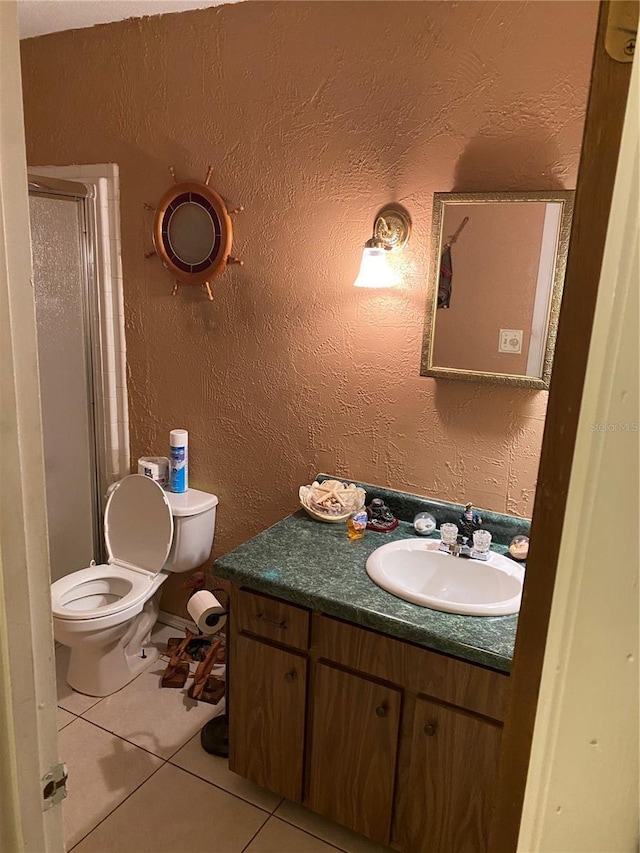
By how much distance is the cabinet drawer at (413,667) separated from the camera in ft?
5.21

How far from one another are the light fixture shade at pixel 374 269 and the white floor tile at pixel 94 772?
176 centimetres

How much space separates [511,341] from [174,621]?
6.41 feet

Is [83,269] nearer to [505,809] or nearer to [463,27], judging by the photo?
[463,27]

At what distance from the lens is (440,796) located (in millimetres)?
1701

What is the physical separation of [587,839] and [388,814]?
1411mm

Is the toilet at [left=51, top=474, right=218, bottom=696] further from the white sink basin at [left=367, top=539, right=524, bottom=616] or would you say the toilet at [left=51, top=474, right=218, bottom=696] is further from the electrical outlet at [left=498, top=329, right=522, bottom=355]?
the electrical outlet at [left=498, top=329, right=522, bottom=355]

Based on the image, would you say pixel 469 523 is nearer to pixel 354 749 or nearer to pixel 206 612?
pixel 354 749

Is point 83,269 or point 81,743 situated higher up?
point 83,269

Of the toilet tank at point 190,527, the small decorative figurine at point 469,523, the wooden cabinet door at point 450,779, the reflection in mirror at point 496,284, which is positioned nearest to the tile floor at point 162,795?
the wooden cabinet door at point 450,779

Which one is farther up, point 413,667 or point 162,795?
point 413,667

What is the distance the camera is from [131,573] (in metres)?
2.66

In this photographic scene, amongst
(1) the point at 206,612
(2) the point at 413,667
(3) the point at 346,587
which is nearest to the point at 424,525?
(3) the point at 346,587

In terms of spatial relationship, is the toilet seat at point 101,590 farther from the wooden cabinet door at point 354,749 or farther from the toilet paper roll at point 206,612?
the wooden cabinet door at point 354,749

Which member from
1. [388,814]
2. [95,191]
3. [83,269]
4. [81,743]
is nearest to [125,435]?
[83,269]
